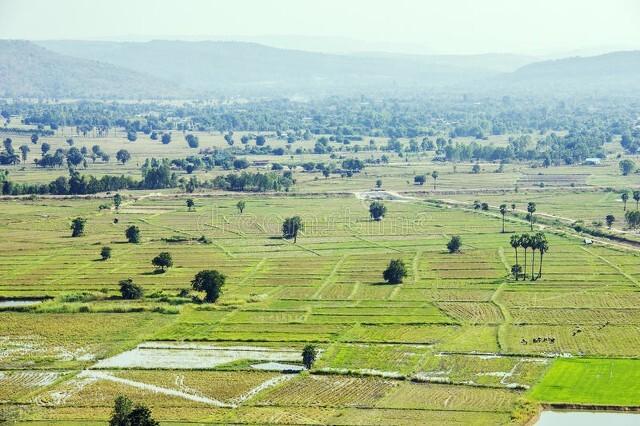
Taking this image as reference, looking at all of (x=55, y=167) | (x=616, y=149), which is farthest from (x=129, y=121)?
(x=616, y=149)

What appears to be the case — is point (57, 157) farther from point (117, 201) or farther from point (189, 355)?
point (189, 355)

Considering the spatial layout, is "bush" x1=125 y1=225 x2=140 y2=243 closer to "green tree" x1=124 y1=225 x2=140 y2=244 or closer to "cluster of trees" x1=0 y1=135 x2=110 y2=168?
"green tree" x1=124 y1=225 x2=140 y2=244

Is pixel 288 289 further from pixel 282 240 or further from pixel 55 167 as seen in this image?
pixel 55 167

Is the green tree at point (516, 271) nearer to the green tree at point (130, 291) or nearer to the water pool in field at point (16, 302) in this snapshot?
the green tree at point (130, 291)

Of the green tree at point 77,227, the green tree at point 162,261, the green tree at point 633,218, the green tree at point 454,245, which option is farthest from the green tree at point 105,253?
the green tree at point 633,218

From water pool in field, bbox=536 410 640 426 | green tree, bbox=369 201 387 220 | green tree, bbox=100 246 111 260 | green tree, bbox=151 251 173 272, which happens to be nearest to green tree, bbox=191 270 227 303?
green tree, bbox=151 251 173 272

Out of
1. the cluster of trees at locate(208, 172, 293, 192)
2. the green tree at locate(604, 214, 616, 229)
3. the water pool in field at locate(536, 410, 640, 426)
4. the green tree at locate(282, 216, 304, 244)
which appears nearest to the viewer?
the water pool in field at locate(536, 410, 640, 426)
